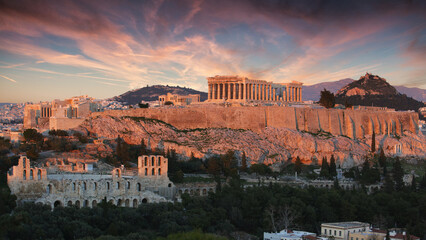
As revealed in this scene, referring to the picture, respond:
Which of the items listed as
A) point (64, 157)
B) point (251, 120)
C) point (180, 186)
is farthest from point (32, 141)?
point (251, 120)

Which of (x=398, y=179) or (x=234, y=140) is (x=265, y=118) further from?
(x=398, y=179)

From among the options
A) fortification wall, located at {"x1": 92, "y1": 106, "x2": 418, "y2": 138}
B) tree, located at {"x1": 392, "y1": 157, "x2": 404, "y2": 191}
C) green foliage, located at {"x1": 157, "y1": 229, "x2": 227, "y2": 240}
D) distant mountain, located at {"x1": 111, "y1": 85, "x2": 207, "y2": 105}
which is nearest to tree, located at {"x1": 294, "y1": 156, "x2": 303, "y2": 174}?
fortification wall, located at {"x1": 92, "y1": 106, "x2": 418, "y2": 138}

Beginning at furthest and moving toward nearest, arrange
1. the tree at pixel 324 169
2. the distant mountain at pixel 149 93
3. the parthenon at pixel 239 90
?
the distant mountain at pixel 149 93, the parthenon at pixel 239 90, the tree at pixel 324 169

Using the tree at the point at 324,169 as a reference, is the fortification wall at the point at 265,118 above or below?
above

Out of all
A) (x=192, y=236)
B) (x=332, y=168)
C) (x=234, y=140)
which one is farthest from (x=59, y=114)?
(x=192, y=236)

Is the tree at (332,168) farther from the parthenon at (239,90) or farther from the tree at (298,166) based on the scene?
the parthenon at (239,90)

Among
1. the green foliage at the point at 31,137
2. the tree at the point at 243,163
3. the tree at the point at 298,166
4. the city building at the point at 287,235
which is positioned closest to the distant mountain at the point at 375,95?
the tree at the point at 298,166
